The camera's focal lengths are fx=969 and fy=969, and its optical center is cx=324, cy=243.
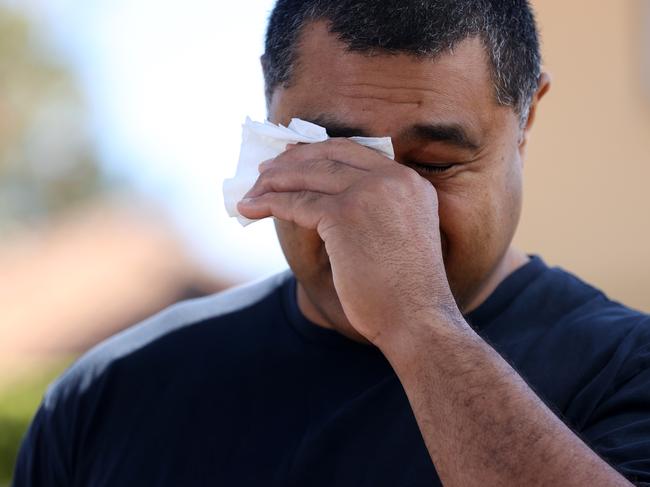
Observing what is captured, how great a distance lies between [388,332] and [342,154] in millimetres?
406

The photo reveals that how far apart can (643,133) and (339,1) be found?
14.2 feet

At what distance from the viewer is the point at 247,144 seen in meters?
2.20

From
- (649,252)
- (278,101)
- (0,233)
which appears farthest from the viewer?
(0,233)

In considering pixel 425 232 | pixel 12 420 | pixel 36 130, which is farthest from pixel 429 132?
pixel 36 130

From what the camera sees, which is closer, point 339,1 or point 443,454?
point 443,454

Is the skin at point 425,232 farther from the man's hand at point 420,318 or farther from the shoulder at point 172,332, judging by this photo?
the shoulder at point 172,332

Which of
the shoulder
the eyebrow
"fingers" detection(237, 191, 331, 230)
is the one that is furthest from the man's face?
the shoulder

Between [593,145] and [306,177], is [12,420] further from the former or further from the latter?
[306,177]

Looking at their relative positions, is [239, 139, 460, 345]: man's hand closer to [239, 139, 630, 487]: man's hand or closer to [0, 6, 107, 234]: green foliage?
[239, 139, 630, 487]: man's hand

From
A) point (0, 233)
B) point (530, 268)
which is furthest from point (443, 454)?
point (0, 233)

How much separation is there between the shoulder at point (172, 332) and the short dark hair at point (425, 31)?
23.9 inches

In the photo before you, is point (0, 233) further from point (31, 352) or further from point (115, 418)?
point (115, 418)

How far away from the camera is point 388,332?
1.79 m

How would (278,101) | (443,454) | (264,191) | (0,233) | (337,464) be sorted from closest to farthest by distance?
(443,454) → (264,191) → (337,464) → (278,101) → (0,233)
